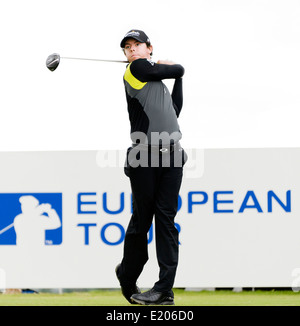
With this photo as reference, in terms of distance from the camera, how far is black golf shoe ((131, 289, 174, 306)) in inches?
155

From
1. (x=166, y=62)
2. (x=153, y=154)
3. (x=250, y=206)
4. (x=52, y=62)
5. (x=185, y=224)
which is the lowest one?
(x=153, y=154)

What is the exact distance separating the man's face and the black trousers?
693 mm

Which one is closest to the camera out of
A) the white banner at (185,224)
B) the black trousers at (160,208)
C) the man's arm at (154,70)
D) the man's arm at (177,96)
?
the man's arm at (154,70)

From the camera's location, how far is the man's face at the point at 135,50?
3971 millimetres

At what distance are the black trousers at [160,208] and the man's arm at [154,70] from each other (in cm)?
52

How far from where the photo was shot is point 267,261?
6.36 meters

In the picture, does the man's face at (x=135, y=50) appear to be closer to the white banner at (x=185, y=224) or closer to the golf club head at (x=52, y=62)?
the golf club head at (x=52, y=62)

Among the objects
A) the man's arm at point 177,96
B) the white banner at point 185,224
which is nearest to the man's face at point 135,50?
the man's arm at point 177,96

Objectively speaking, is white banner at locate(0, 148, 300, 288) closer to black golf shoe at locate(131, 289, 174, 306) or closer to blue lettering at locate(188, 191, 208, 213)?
blue lettering at locate(188, 191, 208, 213)

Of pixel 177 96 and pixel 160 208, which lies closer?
pixel 160 208

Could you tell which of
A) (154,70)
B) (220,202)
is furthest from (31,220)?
(154,70)

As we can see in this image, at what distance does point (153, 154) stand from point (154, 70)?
552 millimetres

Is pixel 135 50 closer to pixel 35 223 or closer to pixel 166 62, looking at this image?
pixel 166 62

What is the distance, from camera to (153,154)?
3896 millimetres
